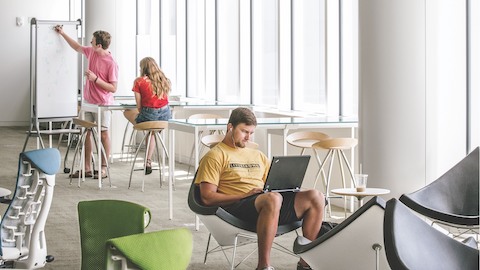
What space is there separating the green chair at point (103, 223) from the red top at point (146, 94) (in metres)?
7.79

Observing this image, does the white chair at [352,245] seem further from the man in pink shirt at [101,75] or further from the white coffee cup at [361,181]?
the man in pink shirt at [101,75]

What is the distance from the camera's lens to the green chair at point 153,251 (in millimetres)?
2918

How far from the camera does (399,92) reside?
7.81 m

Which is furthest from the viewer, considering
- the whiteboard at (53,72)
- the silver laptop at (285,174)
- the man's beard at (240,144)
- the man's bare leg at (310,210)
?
the whiteboard at (53,72)

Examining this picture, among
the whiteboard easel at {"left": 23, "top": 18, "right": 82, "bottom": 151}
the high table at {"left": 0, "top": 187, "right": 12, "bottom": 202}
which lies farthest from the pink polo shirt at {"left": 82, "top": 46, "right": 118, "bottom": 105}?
the high table at {"left": 0, "top": 187, "right": 12, "bottom": 202}

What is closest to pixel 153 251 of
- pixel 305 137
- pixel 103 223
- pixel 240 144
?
pixel 103 223

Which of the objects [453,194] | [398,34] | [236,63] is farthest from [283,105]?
[453,194]

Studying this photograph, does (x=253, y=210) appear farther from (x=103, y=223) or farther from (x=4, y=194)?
(x=103, y=223)

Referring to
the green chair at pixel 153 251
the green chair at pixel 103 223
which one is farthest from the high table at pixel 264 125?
the green chair at pixel 153 251

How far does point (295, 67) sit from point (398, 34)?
430cm

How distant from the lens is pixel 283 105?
12273 mm

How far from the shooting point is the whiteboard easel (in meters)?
11.6

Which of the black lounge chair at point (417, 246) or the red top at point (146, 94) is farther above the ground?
the red top at point (146, 94)

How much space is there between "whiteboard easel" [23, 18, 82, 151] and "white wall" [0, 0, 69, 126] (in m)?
10.4
